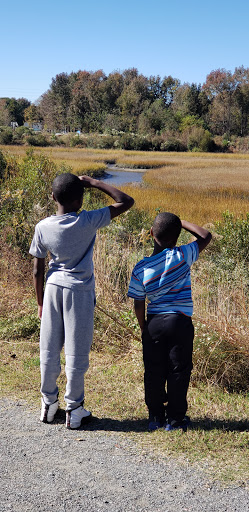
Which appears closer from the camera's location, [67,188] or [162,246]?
[67,188]

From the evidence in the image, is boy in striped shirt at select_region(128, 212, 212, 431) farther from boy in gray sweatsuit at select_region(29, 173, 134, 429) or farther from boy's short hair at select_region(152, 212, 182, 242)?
boy in gray sweatsuit at select_region(29, 173, 134, 429)

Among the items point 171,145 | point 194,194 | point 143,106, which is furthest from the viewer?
point 143,106

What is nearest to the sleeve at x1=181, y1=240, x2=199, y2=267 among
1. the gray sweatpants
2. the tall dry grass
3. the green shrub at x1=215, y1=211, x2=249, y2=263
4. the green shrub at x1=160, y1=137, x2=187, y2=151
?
the gray sweatpants

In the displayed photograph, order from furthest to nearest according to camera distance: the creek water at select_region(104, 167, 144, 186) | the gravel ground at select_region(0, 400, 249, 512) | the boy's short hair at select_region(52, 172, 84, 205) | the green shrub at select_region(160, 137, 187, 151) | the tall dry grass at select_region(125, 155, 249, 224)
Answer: the green shrub at select_region(160, 137, 187, 151) → the creek water at select_region(104, 167, 144, 186) → the tall dry grass at select_region(125, 155, 249, 224) → the boy's short hair at select_region(52, 172, 84, 205) → the gravel ground at select_region(0, 400, 249, 512)

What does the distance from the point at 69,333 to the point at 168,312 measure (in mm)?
670

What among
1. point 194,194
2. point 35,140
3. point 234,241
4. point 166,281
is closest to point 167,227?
point 166,281

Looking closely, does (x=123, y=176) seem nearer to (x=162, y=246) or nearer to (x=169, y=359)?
(x=162, y=246)

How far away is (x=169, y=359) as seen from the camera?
11.7 ft

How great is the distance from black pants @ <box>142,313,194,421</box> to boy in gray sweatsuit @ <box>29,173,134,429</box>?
425mm

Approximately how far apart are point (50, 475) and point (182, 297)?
136 cm

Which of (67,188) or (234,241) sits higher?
(67,188)

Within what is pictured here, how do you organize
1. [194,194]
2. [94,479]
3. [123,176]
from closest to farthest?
1. [94,479]
2. [194,194]
3. [123,176]

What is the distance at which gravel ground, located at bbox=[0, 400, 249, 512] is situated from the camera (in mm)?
2785

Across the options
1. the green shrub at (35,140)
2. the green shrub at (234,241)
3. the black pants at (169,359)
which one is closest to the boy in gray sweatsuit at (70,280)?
the black pants at (169,359)
